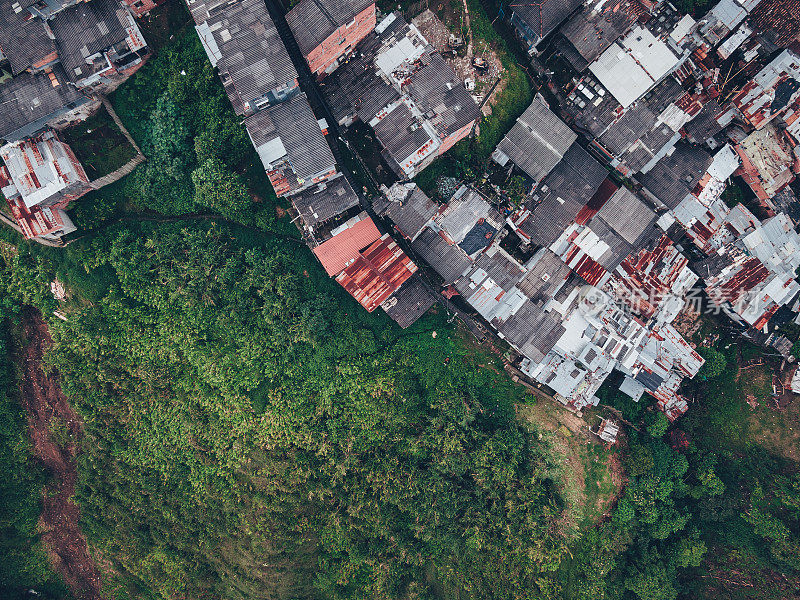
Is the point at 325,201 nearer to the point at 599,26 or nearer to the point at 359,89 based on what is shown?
the point at 359,89

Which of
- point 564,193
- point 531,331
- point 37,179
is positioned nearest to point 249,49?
point 37,179

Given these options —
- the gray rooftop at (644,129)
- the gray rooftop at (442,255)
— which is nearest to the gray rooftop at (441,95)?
the gray rooftop at (442,255)

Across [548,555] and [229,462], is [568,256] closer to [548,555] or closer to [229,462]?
[548,555]

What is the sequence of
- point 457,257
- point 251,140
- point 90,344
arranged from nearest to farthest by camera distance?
point 251,140
point 457,257
point 90,344

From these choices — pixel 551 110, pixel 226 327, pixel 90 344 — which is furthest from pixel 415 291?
pixel 90 344

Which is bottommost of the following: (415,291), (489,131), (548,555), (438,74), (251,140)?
(548,555)
